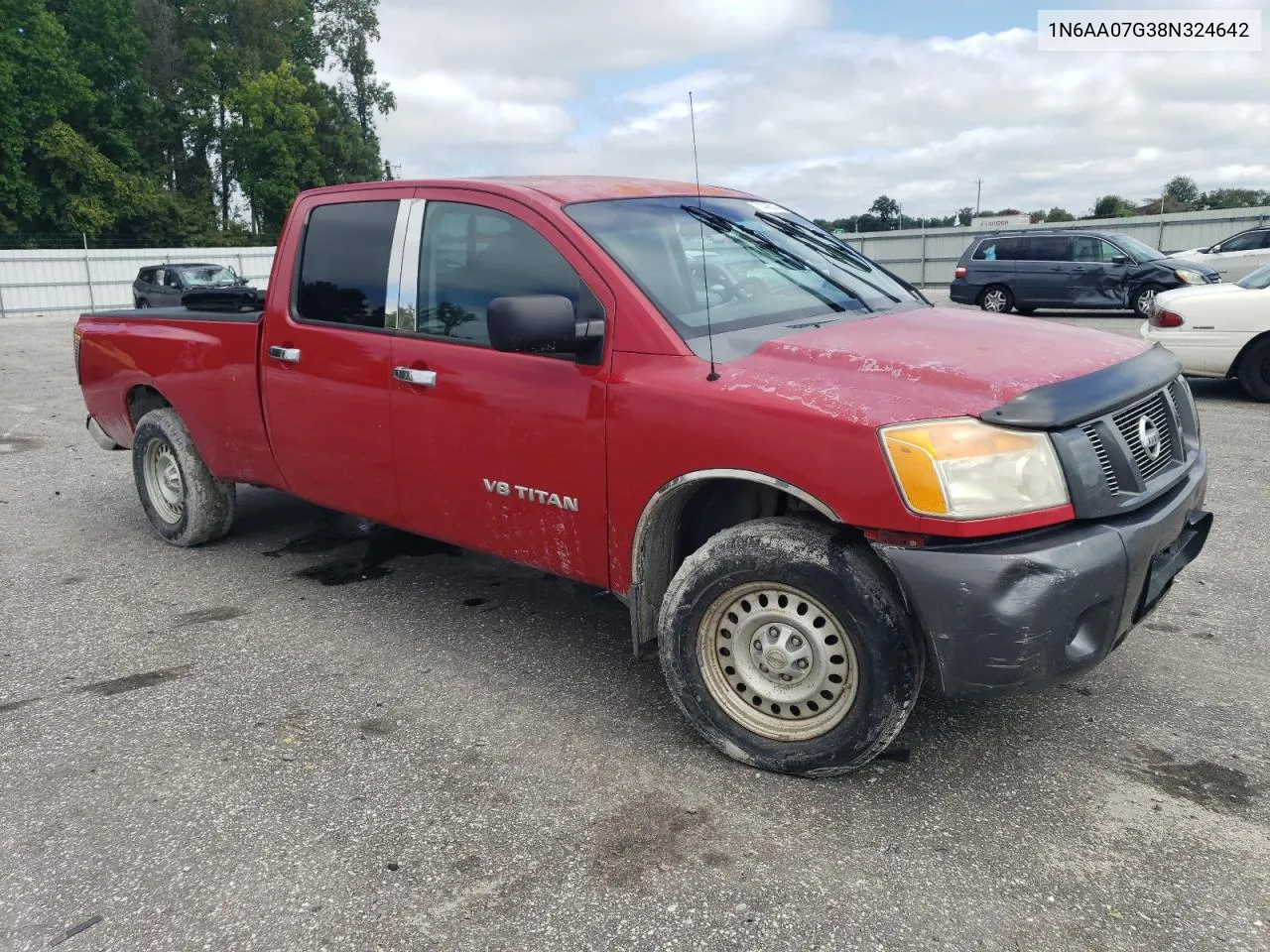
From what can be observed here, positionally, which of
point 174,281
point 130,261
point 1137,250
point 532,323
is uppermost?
point 130,261

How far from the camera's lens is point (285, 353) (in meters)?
4.39

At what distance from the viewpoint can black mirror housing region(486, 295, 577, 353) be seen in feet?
9.97

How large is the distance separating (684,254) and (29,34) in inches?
2165

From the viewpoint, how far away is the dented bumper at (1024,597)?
8.36 ft

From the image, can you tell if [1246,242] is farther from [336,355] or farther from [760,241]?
[336,355]

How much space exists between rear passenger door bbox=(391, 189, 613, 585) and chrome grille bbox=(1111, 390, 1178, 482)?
5.12 ft

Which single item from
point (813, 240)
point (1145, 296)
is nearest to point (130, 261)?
point (1145, 296)

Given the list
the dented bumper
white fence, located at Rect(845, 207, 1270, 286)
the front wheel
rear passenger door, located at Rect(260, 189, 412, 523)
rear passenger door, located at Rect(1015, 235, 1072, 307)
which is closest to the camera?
the dented bumper

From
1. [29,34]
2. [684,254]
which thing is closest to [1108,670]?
[684,254]

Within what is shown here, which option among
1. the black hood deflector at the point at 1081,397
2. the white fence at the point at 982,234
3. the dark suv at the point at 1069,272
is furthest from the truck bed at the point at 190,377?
the white fence at the point at 982,234

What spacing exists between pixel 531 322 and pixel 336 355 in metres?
1.42

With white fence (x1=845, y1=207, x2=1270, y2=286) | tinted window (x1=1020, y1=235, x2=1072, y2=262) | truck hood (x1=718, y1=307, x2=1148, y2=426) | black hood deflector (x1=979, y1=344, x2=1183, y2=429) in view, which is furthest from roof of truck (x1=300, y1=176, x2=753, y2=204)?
white fence (x1=845, y1=207, x2=1270, y2=286)

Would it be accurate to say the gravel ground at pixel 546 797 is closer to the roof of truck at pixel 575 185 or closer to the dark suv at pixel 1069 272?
the roof of truck at pixel 575 185

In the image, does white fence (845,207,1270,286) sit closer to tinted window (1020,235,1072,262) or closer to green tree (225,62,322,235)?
tinted window (1020,235,1072,262)
